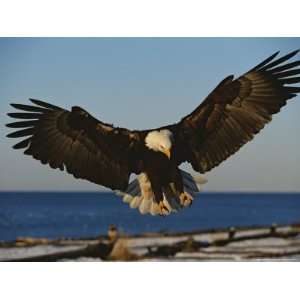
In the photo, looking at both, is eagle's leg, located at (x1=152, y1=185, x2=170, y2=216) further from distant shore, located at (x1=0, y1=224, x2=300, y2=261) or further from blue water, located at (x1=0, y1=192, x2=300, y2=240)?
distant shore, located at (x1=0, y1=224, x2=300, y2=261)

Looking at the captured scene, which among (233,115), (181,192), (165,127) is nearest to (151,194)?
(181,192)

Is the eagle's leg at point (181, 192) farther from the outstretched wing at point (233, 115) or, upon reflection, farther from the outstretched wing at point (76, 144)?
the outstretched wing at point (76, 144)

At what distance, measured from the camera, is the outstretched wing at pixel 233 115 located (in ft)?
16.9

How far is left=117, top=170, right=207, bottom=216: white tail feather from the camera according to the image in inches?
203

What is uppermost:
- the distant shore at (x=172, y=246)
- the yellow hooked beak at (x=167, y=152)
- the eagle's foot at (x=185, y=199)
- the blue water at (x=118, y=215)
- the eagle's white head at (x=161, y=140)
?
the eagle's white head at (x=161, y=140)

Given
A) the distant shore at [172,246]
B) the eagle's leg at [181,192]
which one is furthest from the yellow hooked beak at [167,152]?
the distant shore at [172,246]

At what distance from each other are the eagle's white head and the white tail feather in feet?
0.67

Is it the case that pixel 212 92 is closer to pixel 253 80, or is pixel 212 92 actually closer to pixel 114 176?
pixel 253 80

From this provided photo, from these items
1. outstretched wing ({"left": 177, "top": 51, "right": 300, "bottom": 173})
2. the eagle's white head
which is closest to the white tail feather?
outstretched wing ({"left": 177, "top": 51, "right": 300, "bottom": 173})

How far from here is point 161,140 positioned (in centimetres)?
516

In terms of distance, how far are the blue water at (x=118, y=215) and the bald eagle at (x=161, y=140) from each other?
98 millimetres

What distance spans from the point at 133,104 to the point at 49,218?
1.02 metres

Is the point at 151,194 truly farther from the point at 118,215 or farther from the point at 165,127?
the point at 165,127
